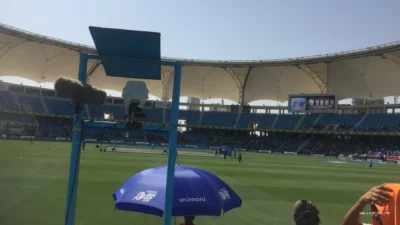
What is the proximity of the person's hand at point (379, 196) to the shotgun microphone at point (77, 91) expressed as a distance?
10.6 feet

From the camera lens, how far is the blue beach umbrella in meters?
4.49

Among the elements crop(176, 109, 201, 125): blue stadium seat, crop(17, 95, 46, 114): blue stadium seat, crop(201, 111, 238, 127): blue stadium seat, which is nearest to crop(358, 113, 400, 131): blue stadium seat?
crop(201, 111, 238, 127): blue stadium seat

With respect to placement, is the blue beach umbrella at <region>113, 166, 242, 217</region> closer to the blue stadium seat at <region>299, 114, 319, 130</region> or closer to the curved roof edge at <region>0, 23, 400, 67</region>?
the curved roof edge at <region>0, 23, 400, 67</region>

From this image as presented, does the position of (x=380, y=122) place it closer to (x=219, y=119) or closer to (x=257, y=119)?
(x=257, y=119)

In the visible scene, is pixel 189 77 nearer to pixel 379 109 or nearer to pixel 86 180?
pixel 379 109

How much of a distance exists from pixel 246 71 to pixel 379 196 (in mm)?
80875

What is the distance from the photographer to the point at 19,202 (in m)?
11.8

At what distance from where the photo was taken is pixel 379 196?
247cm

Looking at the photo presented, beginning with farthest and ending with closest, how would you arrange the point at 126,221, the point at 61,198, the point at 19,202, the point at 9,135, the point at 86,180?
the point at 9,135
the point at 86,180
the point at 61,198
the point at 19,202
the point at 126,221

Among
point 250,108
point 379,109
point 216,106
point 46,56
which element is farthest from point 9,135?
point 379,109

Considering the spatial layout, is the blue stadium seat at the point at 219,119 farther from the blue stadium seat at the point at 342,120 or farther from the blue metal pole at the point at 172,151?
the blue metal pole at the point at 172,151

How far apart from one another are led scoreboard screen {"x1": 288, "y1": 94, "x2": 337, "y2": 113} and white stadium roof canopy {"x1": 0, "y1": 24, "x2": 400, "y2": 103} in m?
7.42

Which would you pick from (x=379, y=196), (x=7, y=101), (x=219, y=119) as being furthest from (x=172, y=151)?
(x=219, y=119)

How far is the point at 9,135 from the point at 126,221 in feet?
220
